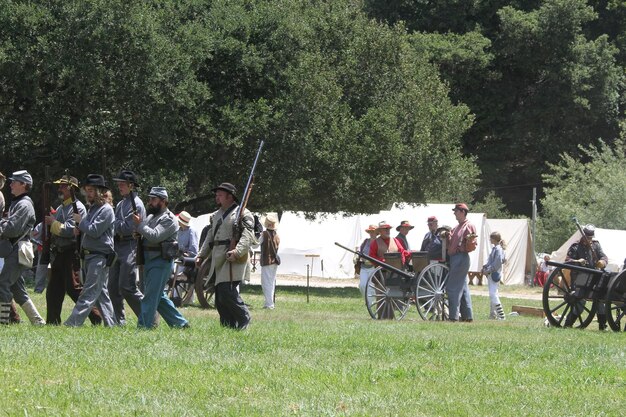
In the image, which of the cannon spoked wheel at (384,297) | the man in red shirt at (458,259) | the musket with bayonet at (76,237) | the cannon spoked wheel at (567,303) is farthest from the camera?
the cannon spoked wheel at (384,297)

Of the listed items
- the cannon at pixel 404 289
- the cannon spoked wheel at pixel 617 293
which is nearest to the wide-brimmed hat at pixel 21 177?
the cannon at pixel 404 289

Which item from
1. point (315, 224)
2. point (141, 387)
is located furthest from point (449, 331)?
point (315, 224)

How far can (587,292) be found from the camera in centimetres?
1585

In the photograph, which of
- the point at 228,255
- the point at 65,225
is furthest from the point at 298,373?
the point at 65,225

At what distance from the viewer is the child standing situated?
20.5 metres

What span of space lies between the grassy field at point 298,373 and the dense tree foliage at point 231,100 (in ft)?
46.0

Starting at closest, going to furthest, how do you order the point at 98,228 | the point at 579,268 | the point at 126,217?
the point at 98,228, the point at 126,217, the point at 579,268

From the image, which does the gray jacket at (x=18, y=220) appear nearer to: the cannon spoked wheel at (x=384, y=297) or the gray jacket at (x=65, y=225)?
the gray jacket at (x=65, y=225)

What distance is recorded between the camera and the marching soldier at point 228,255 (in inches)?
476

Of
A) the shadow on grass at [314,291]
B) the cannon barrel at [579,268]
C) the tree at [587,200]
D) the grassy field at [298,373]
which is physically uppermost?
the tree at [587,200]

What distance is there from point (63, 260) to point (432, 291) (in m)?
6.79

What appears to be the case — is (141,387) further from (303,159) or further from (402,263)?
(303,159)

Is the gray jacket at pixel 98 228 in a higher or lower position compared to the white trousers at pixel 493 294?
higher

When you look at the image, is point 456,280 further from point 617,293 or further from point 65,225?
point 65,225
